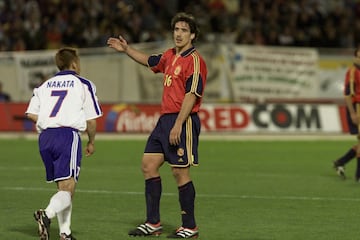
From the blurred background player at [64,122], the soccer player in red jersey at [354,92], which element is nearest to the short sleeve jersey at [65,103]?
the blurred background player at [64,122]

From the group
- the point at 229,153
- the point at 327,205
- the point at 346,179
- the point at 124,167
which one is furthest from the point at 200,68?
the point at 229,153

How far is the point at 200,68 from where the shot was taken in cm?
1076

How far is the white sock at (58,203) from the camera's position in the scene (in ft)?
32.1

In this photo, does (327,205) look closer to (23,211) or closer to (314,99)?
(23,211)

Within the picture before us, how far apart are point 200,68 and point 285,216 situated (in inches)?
105

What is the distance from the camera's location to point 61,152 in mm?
10117

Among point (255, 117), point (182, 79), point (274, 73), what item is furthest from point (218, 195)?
point (274, 73)

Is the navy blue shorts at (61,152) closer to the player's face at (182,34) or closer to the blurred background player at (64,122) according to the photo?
the blurred background player at (64,122)

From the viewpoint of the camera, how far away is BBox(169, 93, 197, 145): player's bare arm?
10.5 meters

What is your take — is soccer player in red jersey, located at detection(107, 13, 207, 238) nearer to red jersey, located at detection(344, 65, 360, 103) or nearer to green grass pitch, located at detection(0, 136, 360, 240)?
green grass pitch, located at detection(0, 136, 360, 240)

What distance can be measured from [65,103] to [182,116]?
1154 millimetres

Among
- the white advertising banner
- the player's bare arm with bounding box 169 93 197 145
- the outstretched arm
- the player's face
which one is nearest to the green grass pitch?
the player's bare arm with bounding box 169 93 197 145

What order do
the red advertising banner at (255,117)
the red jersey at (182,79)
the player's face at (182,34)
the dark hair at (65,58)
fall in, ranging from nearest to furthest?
the dark hair at (65,58) → the red jersey at (182,79) → the player's face at (182,34) → the red advertising banner at (255,117)

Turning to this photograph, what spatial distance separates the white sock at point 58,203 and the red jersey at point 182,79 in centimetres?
150
